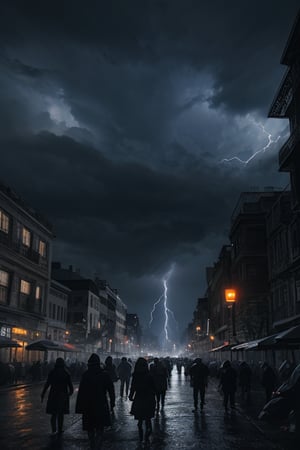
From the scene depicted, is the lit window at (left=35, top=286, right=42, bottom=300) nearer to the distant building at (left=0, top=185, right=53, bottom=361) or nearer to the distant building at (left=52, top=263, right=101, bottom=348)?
the distant building at (left=0, top=185, right=53, bottom=361)

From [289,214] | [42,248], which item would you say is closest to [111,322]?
[42,248]

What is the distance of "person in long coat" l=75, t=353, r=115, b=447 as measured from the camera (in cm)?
927

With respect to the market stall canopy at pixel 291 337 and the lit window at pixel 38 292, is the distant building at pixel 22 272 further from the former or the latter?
the market stall canopy at pixel 291 337

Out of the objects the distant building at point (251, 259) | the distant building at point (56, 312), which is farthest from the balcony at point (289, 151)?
the distant building at point (56, 312)

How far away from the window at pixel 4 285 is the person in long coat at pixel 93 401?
29755 mm

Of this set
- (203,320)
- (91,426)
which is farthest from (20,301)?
(203,320)

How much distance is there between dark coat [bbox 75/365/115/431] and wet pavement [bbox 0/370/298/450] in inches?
52.8

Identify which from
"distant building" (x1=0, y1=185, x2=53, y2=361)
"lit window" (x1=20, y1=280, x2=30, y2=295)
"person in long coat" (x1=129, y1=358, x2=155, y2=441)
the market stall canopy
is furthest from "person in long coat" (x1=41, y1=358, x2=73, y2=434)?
"lit window" (x1=20, y1=280, x2=30, y2=295)

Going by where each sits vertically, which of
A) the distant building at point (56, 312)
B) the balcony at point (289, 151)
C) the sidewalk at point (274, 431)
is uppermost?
the balcony at point (289, 151)

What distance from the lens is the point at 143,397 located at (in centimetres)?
1092

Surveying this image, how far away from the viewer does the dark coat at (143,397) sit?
35.6 feet

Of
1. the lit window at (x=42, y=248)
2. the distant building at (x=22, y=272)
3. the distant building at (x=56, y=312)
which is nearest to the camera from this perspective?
the distant building at (x=22, y=272)

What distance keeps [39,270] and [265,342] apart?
103 feet

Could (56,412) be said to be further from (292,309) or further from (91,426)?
(292,309)
